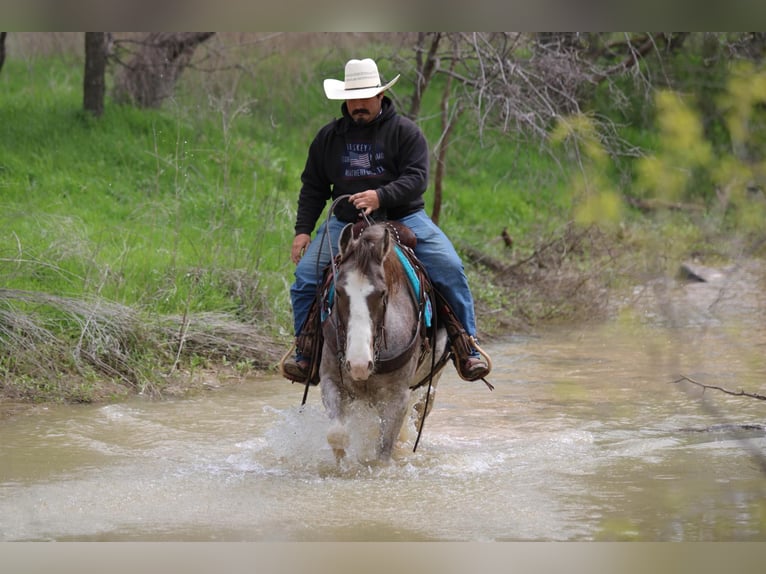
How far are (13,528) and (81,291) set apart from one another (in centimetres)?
465

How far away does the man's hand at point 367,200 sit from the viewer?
698 centimetres

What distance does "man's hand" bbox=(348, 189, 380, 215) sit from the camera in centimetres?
698

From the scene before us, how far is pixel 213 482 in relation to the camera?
6.90m

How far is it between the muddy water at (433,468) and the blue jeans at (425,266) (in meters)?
0.77

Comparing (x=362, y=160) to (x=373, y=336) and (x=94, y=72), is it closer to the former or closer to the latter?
(x=373, y=336)

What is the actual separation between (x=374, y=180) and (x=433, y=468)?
1872mm

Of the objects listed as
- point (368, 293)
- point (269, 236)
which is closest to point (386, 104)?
point (368, 293)

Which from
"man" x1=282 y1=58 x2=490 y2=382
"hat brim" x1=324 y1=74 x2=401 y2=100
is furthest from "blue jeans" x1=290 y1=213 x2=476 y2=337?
"hat brim" x1=324 y1=74 x2=401 y2=100

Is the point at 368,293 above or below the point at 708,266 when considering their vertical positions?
above

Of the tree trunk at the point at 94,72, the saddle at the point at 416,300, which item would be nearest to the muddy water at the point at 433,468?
the saddle at the point at 416,300

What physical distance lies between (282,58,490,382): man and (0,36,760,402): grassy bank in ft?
4.38

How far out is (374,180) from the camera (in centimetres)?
729

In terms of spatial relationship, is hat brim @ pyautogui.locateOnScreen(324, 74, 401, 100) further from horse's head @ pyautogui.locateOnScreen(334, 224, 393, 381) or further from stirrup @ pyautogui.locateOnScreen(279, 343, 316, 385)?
stirrup @ pyautogui.locateOnScreen(279, 343, 316, 385)

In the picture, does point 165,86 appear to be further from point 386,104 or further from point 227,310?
point 386,104
